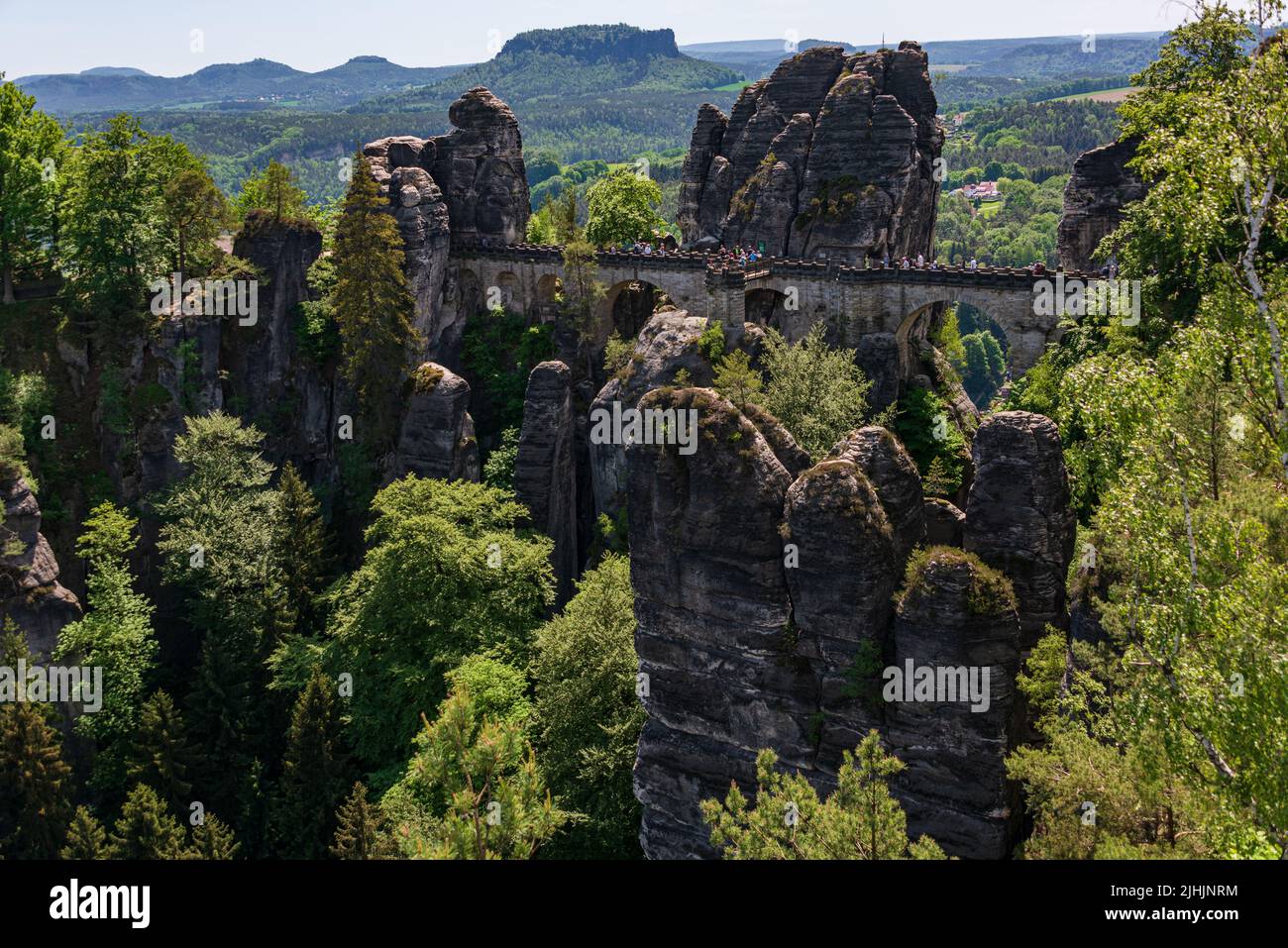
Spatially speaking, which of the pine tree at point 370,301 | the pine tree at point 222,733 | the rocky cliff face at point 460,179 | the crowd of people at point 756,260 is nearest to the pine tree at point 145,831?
the pine tree at point 222,733

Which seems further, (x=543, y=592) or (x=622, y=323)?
(x=622, y=323)

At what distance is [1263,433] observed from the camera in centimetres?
1981

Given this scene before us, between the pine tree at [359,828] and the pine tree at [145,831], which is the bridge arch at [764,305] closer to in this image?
the pine tree at [359,828]

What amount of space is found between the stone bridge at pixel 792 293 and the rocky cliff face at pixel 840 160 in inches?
143

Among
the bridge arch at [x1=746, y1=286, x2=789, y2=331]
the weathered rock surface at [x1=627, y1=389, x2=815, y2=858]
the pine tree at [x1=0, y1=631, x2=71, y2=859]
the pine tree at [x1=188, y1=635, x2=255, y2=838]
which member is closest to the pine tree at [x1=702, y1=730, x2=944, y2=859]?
the weathered rock surface at [x1=627, y1=389, x2=815, y2=858]

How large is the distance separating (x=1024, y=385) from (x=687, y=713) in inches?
1172

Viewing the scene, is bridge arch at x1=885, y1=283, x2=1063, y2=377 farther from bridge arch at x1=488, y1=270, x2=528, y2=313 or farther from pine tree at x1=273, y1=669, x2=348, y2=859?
pine tree at x1=273, y1=669, x2=348, y2=859

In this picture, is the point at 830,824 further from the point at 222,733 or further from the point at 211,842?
the point at 222,733

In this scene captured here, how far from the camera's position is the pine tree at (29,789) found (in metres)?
41.1

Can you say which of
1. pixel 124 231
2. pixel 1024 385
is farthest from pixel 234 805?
pixel 1024 385

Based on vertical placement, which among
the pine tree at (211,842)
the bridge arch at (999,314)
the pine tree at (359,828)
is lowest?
the pine tree at (211,842)

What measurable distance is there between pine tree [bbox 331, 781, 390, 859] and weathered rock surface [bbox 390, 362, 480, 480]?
1764cm

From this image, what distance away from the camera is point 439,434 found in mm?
52594

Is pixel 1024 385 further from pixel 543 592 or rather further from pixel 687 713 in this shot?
pixel 687 713
